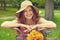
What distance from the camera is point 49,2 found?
50.9ft

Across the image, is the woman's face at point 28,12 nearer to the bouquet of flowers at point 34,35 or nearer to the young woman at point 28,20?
the young woman at point 28,20

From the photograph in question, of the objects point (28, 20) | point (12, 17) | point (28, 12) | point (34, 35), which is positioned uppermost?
point (28, 12)

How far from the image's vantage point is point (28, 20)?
4508mm

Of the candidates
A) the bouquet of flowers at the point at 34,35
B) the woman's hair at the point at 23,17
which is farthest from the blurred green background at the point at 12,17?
the bouquet of flowers at the point at 34,35

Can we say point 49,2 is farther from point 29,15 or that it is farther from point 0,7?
point 0,7

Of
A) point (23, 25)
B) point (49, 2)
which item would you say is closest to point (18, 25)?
point (23, 25)

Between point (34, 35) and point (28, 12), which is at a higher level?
point (28, 12)

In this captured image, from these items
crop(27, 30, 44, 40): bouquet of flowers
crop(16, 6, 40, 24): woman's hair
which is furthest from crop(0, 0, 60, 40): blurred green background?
crop(27, 30, 44, 40): bouquet of flowers

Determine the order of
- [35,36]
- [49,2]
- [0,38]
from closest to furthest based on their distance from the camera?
[35,36]
[0,38]
[49,2]

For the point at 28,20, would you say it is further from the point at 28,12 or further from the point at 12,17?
the point at 12,17

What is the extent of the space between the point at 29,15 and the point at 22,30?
28 centimetres

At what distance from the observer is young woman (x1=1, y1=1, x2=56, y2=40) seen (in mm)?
4488

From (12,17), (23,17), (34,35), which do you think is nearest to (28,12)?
(23,17)

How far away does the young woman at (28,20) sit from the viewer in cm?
449
